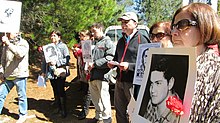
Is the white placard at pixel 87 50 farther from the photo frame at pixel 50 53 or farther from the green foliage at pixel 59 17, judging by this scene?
the green foliage at pixel 59 17

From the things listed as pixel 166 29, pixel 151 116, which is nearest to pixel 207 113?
pixel 151 116

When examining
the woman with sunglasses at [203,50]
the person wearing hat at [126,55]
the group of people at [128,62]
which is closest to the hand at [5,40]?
the group of people at [128,62]

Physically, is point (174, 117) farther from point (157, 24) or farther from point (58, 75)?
point (58, 75)

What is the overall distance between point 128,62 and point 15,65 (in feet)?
7.40

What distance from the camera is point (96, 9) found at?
733 cm

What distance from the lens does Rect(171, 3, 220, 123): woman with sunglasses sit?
120 centimetres

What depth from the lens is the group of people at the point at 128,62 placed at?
3.94 ft

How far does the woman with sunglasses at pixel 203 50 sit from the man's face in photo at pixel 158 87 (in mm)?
132

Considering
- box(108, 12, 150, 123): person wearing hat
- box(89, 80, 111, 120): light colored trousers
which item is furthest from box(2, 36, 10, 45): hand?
box(108, 12, 150, 123): person wearing hat

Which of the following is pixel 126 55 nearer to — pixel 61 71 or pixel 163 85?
pixel 61 71

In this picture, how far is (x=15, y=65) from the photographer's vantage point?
15.1 feet

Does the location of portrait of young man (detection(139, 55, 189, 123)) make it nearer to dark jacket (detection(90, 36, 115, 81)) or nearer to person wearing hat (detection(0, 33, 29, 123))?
dark jacket (detection(90, 36, 115, 81))

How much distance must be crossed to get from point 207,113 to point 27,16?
6891 millimetres

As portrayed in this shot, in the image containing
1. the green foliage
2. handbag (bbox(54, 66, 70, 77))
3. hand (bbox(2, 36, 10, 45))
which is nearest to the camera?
hand (bbox(2, 36, 10, 45))
